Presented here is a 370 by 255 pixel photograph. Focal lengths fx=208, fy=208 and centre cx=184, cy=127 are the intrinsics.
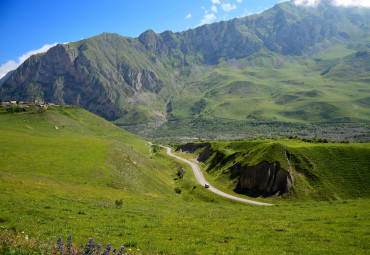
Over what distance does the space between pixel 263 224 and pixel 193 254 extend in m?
13.2

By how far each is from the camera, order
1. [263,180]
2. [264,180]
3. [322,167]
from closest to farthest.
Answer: [322,167], [264,180], [263,180]

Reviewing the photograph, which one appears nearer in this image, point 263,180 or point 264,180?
point 264,180

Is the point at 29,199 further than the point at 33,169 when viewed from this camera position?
No

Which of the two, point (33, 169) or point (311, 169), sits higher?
point (33, 169)

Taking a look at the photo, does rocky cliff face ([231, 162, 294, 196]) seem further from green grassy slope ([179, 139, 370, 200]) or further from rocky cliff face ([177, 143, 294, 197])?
green grassy slope ([179, 139, 370, 200])

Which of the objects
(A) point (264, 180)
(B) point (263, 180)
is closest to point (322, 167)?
(A) point (264, 180)

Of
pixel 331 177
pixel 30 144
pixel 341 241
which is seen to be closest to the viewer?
pixel 341 241

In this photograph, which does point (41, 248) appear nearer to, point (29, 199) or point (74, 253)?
point (74, 253)

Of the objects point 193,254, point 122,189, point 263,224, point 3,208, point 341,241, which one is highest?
point 3,208

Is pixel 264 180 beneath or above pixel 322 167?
beneath

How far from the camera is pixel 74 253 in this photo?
33.4ft

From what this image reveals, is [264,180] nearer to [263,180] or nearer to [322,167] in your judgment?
[263,180]

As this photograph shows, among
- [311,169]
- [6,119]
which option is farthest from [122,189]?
[6,119]

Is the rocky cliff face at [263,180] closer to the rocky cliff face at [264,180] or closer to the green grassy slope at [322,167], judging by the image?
the rocky cliff face at [264,180]
